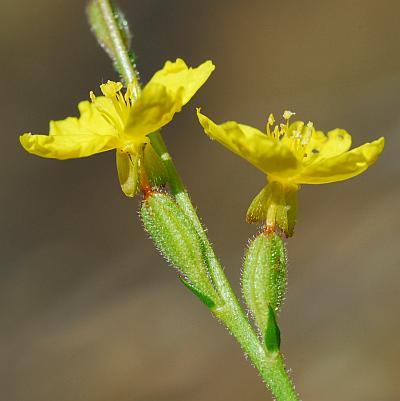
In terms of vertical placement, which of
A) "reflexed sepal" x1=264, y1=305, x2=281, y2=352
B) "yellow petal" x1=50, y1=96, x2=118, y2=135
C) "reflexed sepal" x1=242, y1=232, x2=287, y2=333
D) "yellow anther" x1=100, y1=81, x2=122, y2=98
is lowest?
"reflexed sepal" x1=264, y1=305, x2=281, y2=352

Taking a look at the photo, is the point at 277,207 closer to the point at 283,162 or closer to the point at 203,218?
the point at 283,162

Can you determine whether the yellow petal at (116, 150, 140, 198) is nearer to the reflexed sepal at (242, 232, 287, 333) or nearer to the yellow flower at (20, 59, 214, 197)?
the yellow flower at (20, 59, 214, 197)

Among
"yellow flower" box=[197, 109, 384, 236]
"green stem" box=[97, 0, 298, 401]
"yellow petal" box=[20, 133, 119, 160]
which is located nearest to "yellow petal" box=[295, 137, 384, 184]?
"yellow flower" box=[197, 109, 384, 236]

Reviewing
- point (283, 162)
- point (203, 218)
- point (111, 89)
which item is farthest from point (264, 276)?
point (203, 218)

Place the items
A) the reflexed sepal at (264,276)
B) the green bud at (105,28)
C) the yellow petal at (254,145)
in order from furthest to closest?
the green bud at (105,28) < the reflexed sepal at (264,276) < the yellow petal at (254,145)

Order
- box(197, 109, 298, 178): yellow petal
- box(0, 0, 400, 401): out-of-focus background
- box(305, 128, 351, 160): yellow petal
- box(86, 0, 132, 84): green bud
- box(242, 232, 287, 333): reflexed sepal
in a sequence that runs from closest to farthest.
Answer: box(197, 109, 298, 178): yellow petal → box(242, 232, 287, 333): reflexed sepal → box(86, 0, 132, 84): green bud → box(305, 128, 351, 160): yellow petal → box(0, 0, 400, 401): out-of-focus background

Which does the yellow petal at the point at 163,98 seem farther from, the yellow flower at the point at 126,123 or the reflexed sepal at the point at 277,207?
the reflexed sepal at the point at 277,207

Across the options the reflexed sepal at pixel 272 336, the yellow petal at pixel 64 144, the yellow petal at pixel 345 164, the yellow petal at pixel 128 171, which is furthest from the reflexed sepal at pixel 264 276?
the yellow petal at pixel 64 144

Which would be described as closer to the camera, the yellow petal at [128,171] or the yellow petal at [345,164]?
the yellow petal at [345,164]
